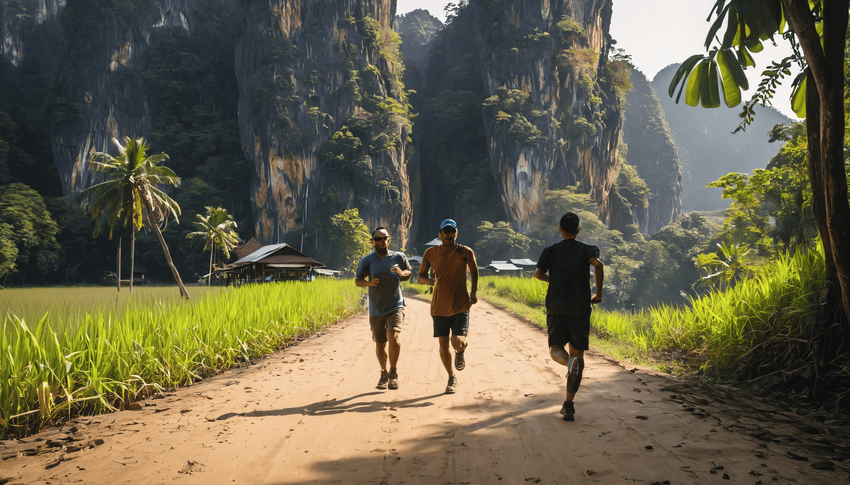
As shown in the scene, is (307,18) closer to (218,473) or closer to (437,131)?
(437,131)

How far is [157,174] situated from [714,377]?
1039 inches

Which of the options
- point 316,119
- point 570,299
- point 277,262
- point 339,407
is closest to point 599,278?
point 570,299

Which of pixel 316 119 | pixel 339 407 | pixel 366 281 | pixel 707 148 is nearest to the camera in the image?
pixel 339 407

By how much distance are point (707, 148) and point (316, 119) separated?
139 metres

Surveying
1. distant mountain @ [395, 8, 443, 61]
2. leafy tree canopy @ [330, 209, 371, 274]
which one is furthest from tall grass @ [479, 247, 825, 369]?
distant mountain @ [395, 8, 443, 61]

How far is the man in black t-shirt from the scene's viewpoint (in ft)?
11.6

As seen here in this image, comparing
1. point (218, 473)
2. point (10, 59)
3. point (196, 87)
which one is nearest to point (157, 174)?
point (218, 473)

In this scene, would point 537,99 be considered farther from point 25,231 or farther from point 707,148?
point 707,148

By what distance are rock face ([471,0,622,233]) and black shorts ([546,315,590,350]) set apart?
46.8 m

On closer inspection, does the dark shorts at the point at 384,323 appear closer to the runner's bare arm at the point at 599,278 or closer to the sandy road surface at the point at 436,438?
the sandy road surface at the point at 436,438

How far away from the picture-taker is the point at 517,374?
5340 mm

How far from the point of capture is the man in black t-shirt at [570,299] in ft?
11.6

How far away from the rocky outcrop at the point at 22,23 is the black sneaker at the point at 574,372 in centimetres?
7522

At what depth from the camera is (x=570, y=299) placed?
355cm
